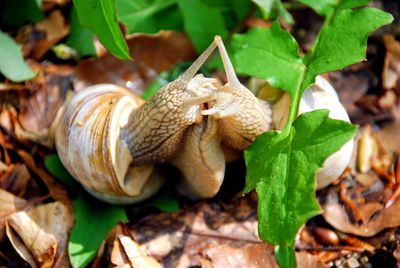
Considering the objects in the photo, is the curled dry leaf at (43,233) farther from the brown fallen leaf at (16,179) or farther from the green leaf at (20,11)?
the green leaf at (20,11)

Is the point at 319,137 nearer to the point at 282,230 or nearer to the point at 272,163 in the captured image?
the point at 272,163

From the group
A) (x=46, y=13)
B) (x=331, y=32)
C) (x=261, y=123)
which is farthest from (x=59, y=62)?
(x=331, y=32)

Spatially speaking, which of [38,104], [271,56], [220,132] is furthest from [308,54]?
[38,104]

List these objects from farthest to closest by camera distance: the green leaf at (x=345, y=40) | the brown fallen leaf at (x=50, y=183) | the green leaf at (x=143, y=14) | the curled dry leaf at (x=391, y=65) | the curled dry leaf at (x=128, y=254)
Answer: the curled dry leaf at (x=391, y=65) → the green leaf at (x=143, y=14) → the brown fallen leaf at (x=50, y=183) → the curled dry leaf at (x=128, y=254) → the green leaf at (x=345, y=40)

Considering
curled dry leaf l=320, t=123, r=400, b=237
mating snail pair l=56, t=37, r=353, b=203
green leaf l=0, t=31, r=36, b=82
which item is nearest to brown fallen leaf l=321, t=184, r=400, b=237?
curled dry leaf l=320, t=123, r=400, b=237

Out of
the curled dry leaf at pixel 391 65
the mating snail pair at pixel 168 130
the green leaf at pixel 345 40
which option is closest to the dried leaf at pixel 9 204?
the mating snail pair at pixel 168 130
